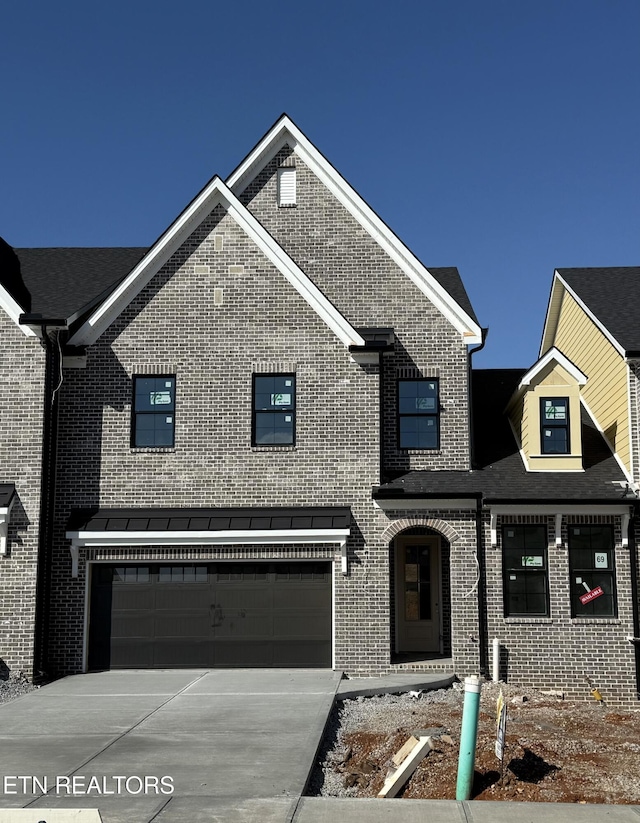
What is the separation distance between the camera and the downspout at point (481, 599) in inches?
648

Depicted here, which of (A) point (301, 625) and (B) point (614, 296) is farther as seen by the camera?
(B) point (614, 296)

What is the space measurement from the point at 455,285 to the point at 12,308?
10.2m

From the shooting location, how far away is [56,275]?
20125 mm

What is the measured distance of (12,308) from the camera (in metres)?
17.2

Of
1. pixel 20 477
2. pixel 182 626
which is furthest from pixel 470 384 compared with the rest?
pixel 20 477

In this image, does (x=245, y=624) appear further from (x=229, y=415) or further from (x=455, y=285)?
(x=455, y=285)

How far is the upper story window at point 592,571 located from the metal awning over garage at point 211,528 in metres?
4.43

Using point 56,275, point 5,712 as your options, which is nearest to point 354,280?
point 56,275

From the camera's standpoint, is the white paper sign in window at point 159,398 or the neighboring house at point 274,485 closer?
the neighboring house at point 274,485

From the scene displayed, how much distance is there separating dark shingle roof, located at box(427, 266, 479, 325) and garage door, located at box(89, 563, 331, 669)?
21.3ft

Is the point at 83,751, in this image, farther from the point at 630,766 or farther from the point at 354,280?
the point at 354,280

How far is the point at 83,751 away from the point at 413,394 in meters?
10.3

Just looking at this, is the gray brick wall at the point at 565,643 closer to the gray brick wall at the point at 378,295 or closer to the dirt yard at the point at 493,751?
the dirt yard at the point at 493,751

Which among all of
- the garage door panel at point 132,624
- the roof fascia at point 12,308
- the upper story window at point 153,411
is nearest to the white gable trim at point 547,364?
the upper story window at point 153,411
